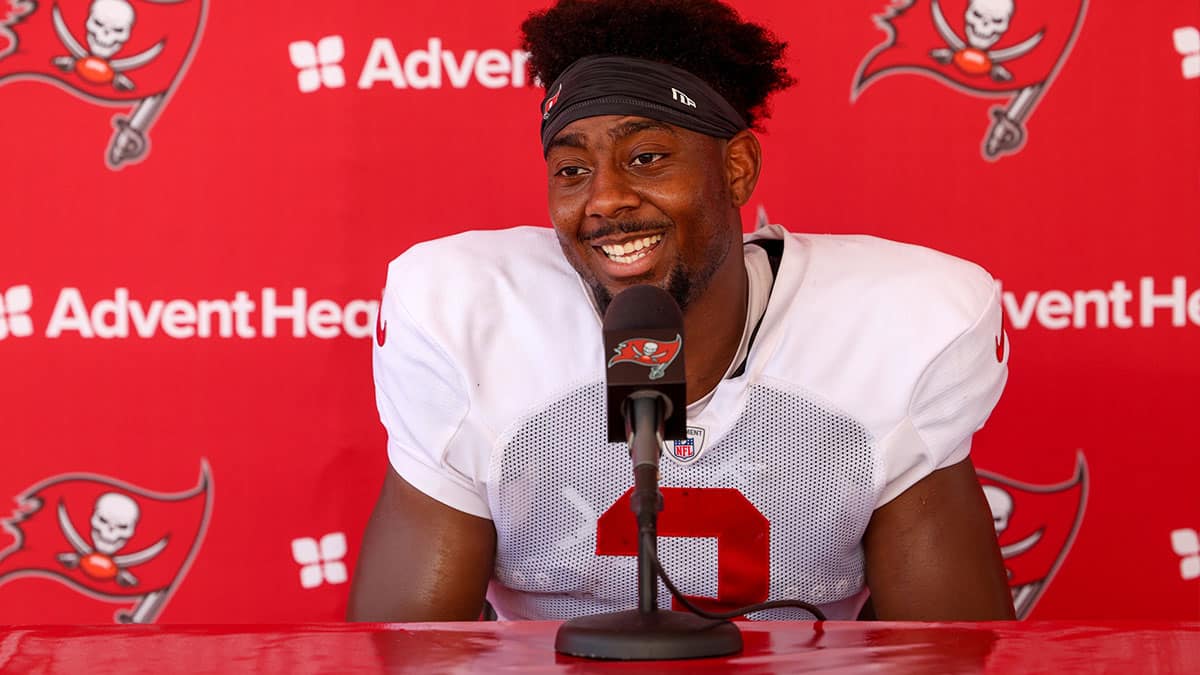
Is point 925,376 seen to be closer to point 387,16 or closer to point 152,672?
point 152,672

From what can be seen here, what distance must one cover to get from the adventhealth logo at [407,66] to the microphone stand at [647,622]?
1.21 metres

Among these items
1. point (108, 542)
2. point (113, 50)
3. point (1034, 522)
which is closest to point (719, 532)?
point (1034, 522)

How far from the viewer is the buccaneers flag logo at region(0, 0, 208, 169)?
6.70 ft

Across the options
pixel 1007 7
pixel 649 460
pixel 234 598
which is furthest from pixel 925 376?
pixel 234 598

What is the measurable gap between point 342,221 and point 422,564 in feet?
2.45

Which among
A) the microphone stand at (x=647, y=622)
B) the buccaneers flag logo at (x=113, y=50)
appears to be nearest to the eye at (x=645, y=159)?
the microphone stand at (x=647, y=622)

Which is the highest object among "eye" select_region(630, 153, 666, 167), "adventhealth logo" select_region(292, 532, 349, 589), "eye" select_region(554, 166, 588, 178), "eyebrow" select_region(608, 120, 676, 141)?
"eyebrow" select_region(608, 120, 676, 141)

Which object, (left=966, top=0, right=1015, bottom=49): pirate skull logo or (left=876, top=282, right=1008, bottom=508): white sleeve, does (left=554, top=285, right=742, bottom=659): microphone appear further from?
(left=966, top=0, right=1015, bottom=49): pirate skull logo

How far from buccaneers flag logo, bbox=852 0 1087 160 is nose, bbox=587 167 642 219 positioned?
0.67m

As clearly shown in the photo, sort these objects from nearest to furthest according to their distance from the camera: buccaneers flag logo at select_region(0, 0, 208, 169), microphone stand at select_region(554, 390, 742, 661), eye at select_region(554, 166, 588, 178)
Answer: microphone stand at select_region(554, 390, 742, 661)
eye at select_region(554, 166, 588, 178)
buccaneers flag logo at select_region(0, 0, 208, 169)

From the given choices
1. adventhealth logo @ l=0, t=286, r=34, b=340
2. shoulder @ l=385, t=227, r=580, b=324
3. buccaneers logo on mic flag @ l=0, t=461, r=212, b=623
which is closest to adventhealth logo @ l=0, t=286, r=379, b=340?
adventhealth logo @ l=0, t=286, r=34, b=340

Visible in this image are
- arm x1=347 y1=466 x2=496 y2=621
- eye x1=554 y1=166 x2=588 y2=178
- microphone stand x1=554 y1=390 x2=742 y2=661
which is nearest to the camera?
microphone stand x1=554 y1=390 x2=742 y2=661

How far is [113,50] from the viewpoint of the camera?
6.73 ft

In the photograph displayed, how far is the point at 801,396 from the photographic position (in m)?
1.51
